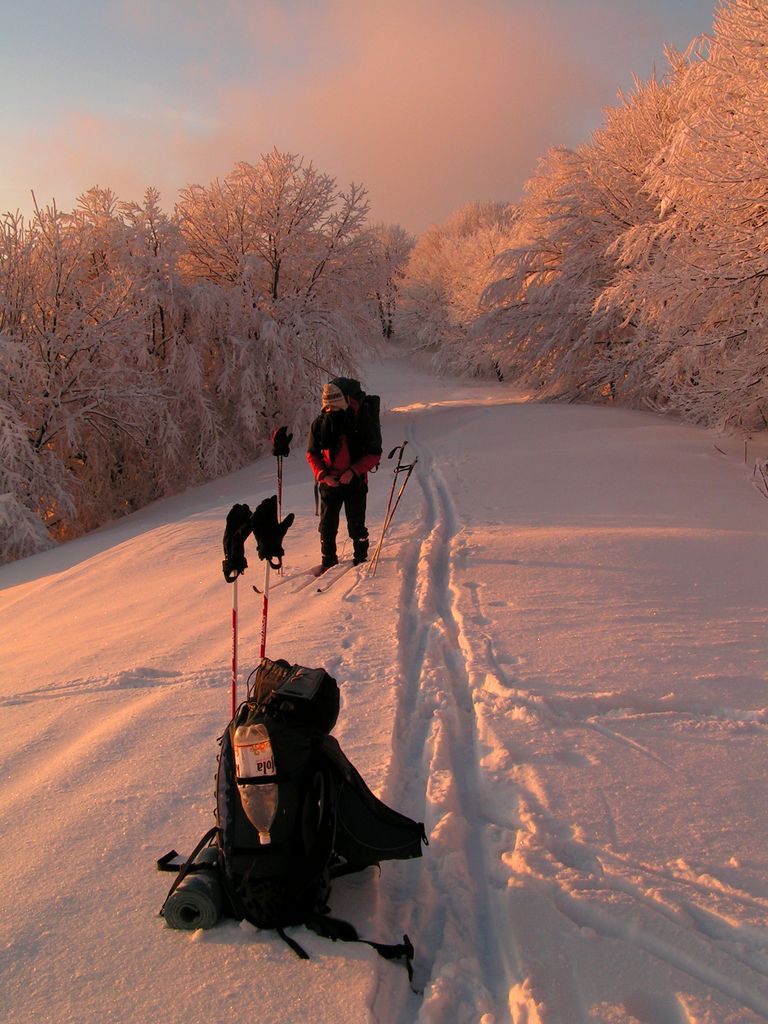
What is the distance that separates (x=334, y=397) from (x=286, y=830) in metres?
4.92

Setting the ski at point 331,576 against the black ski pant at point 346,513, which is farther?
the black ski pant at point 346,513

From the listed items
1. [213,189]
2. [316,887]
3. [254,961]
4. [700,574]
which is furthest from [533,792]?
[213,189]

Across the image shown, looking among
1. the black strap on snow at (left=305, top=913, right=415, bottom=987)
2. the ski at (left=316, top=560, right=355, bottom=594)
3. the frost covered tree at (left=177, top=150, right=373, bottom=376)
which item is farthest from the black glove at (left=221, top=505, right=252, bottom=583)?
the frost covered tree at (left=177, top=150, right=373, bottom=376)

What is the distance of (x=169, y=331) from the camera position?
18109mm

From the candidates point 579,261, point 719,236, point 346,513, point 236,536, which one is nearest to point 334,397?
point 346,513

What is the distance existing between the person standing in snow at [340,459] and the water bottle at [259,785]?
15.3 feet

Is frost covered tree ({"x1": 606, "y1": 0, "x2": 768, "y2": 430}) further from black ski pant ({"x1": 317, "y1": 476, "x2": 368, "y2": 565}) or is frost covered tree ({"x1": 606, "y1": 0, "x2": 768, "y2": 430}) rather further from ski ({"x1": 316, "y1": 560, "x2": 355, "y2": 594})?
ski ({"x1": 316, "y1": 560, "x2": 355, "y2": 594})

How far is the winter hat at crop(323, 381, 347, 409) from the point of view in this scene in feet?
21.9

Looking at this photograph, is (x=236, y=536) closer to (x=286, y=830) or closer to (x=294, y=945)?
(x=286, y=830)

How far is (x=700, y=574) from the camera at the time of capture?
19.1 ft

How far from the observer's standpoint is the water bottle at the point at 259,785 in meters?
2.30

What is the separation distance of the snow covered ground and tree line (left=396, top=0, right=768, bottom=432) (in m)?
4.63

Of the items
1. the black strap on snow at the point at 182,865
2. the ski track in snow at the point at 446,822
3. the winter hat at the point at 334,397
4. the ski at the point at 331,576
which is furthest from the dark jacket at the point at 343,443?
the black strap on snow at the point at 182,865

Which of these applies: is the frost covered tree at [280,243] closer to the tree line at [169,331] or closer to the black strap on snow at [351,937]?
the tree line at [169,331]
